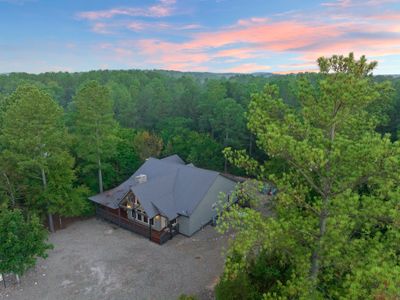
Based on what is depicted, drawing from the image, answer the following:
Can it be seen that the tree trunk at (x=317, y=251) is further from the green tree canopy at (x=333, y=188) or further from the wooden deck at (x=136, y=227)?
the wooden deck at (x=136, y=227)

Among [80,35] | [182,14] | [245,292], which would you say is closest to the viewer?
[245,292]

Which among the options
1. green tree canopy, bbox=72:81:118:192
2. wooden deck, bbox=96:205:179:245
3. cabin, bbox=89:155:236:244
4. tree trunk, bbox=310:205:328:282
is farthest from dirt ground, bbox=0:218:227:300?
tree trunk, bbox=310:205:328:282

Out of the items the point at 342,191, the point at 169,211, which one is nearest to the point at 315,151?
the point at 342,191

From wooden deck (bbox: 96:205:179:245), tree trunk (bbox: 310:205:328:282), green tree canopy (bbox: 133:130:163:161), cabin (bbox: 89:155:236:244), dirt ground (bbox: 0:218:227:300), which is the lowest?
dirt ground (bbox: 0:218:227:300)

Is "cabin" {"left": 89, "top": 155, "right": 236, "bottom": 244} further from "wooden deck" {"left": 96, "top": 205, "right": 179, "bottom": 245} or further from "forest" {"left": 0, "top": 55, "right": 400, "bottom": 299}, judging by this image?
"forest" {"left": 0, "top": 55, "right": 400, "bottom": 299}

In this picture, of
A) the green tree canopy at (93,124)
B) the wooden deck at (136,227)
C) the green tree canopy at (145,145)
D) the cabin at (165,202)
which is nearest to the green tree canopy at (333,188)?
the wooden deck at (136,227)

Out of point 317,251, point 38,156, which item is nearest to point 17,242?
point 38,156

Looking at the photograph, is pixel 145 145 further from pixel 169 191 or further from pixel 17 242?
pixel 17 242

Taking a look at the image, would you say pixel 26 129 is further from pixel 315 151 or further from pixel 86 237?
pixel 315 151
